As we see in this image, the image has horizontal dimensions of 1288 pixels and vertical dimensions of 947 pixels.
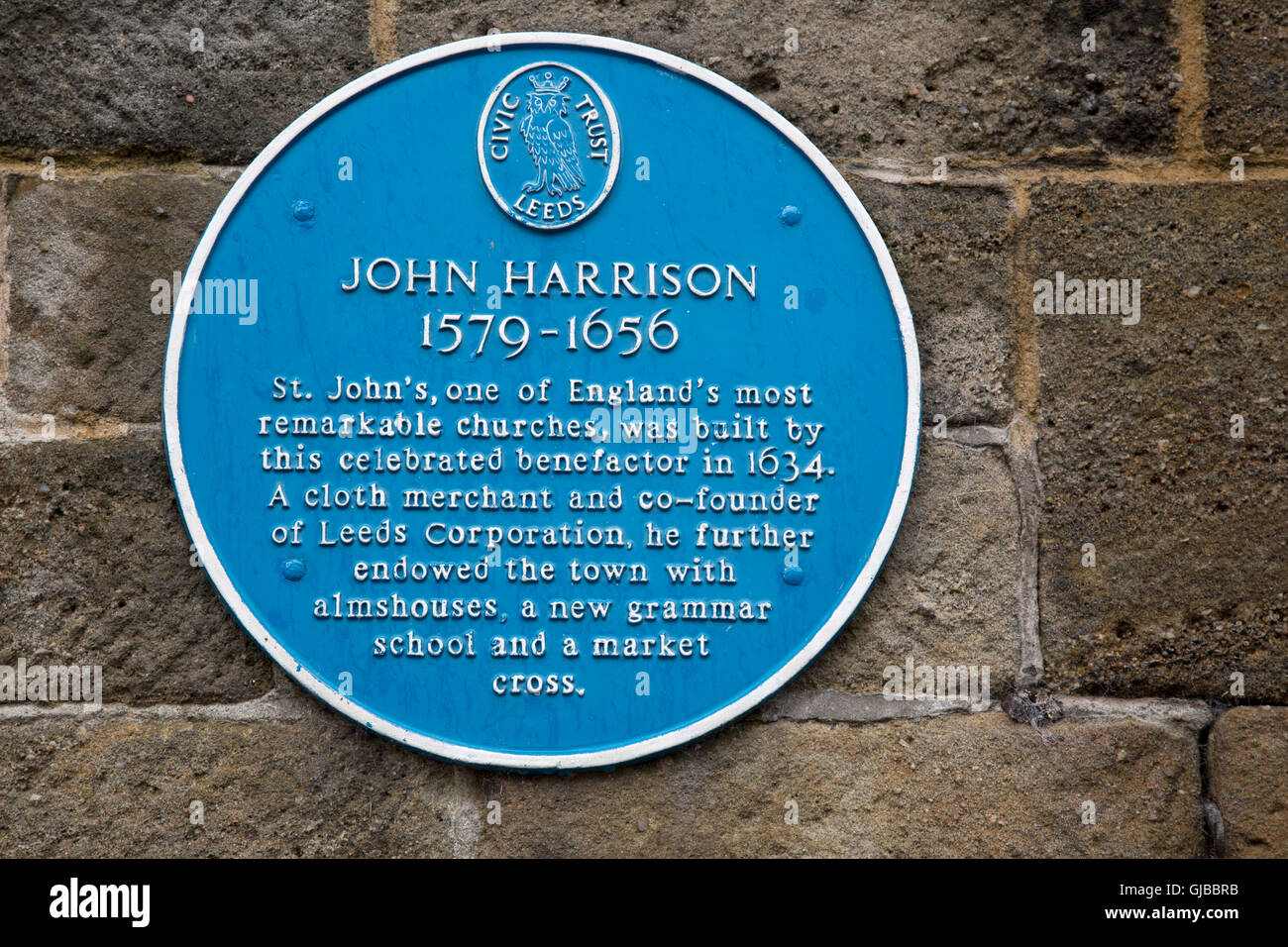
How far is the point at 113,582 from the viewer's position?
2.52 m

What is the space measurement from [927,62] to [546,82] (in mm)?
935

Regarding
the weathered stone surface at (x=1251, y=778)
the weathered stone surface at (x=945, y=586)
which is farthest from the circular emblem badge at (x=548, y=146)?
the weathered stone surface at (x=1251, y=778)

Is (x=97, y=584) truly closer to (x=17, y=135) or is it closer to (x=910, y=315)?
(x=17, y=135)

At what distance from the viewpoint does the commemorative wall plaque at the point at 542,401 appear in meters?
2.44

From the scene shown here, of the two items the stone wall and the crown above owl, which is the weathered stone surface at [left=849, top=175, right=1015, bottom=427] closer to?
the stone wall

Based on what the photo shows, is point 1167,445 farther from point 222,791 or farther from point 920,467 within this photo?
point 222,791

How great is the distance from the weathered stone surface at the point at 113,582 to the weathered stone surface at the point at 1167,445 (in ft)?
6.37

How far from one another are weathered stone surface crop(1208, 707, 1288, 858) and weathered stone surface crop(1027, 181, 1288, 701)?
7cm

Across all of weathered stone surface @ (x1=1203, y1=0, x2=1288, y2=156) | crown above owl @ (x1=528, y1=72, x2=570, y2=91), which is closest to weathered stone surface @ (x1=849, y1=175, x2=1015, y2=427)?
weathered stone surface @ (x1=1203, y1=0, x2=1288, y2=156)

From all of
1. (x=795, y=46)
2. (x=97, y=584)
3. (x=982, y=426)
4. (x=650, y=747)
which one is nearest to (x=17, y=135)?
(x=97, y=584)

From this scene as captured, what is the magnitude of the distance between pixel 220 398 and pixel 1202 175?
2.41m

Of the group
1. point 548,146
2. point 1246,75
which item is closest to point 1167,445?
point 1246,75

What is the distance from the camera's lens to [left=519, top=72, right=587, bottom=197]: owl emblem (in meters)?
2.55

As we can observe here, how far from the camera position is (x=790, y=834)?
248 cm
